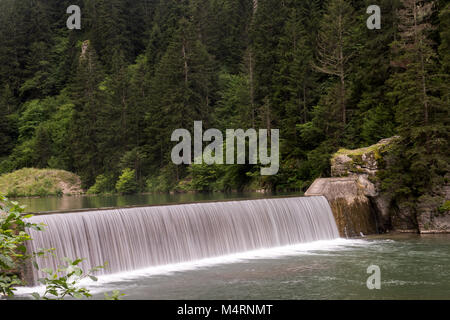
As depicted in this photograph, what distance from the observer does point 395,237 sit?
21047 mm

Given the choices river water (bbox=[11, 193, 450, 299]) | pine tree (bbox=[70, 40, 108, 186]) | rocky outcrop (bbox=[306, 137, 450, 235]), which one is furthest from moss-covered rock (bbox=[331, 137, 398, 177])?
pine tree (bbox=[70, 40, 108, 186])

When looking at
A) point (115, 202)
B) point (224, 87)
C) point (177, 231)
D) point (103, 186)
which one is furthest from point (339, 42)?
point (103, 186)

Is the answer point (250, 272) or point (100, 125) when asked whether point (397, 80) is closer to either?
point (250, 272)

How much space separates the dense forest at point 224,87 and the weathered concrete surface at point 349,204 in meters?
1.26

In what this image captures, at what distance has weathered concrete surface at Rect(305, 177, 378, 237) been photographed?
22.0 metres

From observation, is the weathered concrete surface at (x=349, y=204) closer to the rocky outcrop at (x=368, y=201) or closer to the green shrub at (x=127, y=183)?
the rocky outcrop at (x=368, y=201)

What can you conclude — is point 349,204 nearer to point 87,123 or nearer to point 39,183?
point 39,183

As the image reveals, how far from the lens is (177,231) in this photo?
17.2 metres

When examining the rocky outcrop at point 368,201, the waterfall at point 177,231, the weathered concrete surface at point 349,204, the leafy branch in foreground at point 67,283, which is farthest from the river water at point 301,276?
the leafy branch in foreground at point 67,283

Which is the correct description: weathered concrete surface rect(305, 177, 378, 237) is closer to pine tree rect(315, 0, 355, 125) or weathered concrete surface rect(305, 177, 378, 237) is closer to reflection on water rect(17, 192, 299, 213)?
reflection on water rect(17, 192, 299, 213)

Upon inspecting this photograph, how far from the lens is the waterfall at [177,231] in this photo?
14656 mm

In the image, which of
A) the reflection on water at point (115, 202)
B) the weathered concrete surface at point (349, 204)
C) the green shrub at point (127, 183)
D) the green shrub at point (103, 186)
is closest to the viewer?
the weathered concrete surface at point (349, 204)

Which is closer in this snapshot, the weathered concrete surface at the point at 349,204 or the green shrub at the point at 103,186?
the weathered concrete surface at the point at 349,204
